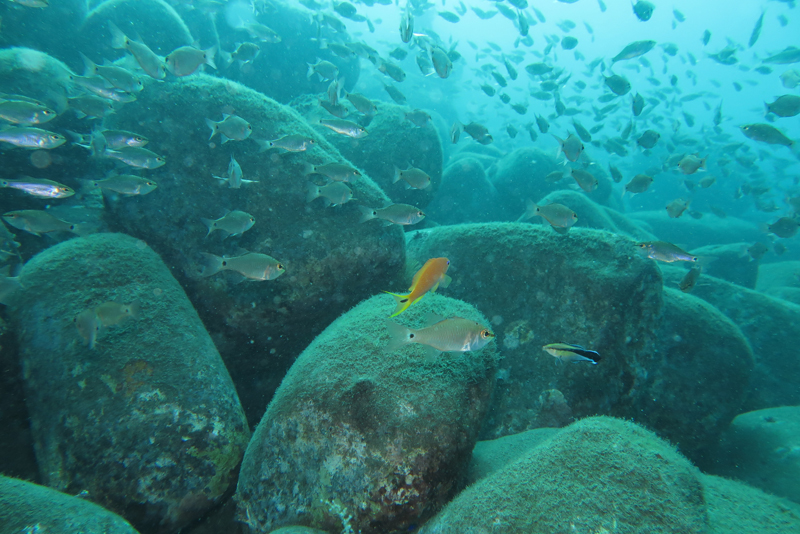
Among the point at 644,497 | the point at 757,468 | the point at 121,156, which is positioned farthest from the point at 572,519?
the point at 121,156

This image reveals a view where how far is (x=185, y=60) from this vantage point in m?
4.61

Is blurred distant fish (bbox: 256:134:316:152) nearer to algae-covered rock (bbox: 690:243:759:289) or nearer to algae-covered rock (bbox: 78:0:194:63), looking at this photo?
algae-covered rock (bbox: 78:0:194:63)

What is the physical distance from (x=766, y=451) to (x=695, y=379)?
1032 mm

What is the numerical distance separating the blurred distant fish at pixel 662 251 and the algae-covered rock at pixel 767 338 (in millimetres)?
3541

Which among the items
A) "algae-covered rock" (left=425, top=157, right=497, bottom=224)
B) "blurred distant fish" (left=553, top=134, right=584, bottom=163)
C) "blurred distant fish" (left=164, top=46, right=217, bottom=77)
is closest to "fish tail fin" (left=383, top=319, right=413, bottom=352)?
"blurred distant fish" (left=164, top=46, right=217, bottom=77)

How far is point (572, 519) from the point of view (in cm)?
193

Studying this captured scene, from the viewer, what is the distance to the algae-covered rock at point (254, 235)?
13.7ft

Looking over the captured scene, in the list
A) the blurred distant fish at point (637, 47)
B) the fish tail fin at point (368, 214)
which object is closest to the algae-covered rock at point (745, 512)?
the fish tail fin at point (368, 214)

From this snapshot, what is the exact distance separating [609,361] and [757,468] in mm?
2136

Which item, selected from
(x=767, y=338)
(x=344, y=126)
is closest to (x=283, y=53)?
(x=344, y=126)

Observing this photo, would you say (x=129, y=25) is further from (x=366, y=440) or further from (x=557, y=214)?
(x=366, y=440)

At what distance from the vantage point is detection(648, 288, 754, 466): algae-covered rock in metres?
4.72

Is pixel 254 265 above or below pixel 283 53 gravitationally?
below

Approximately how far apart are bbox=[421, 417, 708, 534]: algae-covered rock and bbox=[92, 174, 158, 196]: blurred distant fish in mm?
4786
